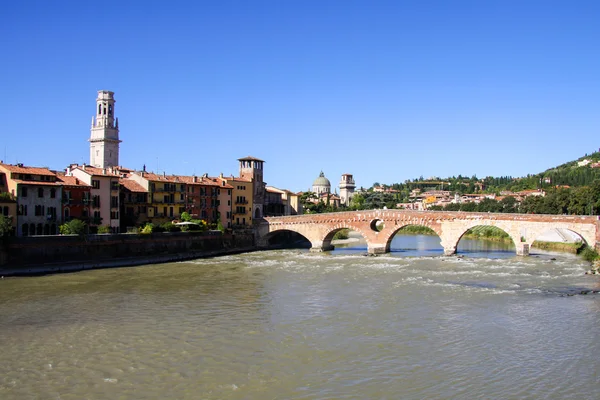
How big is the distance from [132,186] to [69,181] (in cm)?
723

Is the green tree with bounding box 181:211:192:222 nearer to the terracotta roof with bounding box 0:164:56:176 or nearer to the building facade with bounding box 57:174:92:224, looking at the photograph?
the building facade with bounding box 57:174:92:224

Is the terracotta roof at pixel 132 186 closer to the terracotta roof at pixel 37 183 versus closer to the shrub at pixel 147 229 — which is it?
the shrub at pixel 147 229

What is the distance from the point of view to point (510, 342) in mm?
19938

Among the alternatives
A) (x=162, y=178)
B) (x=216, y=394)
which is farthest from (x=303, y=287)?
(x=162, y=178)

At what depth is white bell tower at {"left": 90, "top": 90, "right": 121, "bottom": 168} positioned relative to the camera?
6800cm

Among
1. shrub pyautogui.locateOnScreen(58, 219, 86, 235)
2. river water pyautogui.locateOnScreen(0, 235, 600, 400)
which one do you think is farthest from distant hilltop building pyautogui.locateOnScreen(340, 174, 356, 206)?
river water pyautogui.locateOnScreen(0, 235, 600, 400)

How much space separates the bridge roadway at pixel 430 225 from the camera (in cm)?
4362

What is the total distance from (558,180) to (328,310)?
114518 mm

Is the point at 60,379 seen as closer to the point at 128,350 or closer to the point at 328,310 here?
the point at 128,350

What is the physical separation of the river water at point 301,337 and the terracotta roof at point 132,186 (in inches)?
591

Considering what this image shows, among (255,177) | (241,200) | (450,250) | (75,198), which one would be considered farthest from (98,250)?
(450,250)

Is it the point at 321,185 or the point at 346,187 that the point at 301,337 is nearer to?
the point at 346,187

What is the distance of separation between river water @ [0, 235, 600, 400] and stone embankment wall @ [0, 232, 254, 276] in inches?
136

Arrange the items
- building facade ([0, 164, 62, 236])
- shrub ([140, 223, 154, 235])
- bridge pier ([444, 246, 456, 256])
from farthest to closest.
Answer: bridge pier ([444, 246, 456, 256]) → shrub ([140, 223, 154, 235]) → building facade ([0, 164, 62, 236])
